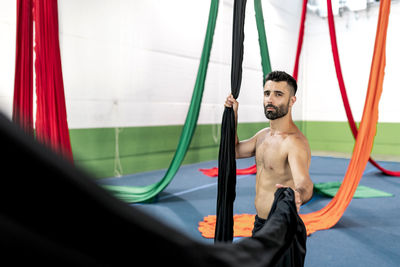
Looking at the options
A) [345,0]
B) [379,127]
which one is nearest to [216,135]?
[379,127]

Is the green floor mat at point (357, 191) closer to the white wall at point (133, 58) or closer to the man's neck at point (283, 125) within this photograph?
the man's neck at point (283, 125)

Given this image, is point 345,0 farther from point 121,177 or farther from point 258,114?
point 121,177

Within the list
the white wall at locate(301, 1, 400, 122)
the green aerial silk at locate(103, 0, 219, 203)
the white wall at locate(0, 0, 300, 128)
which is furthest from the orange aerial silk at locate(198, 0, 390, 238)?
the white wall at locate(301, 1, 400, 122)

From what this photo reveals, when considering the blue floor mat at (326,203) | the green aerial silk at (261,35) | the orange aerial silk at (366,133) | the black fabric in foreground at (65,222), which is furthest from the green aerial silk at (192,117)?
the black fabric in foreground at (65,222)

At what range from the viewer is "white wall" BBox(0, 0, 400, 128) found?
14.1ft

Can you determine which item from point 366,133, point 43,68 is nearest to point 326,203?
point 366,133

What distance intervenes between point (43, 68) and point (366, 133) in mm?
2701

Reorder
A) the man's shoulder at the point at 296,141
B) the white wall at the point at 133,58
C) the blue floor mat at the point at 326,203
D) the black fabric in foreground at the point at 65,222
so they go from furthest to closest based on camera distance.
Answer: the white wall at the point at 133,58 < the blue floor mat at the point at 326,203 < the man's shoulder at the point at 296,141 < the black fabric in foreground at the point at 65,222

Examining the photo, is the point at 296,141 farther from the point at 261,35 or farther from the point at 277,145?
the point at 261,35

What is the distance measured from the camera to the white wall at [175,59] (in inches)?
170

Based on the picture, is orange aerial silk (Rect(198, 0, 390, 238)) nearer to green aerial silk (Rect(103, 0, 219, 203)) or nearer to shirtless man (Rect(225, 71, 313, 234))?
green aerial silk (Rect(103, 0, 219, 203))

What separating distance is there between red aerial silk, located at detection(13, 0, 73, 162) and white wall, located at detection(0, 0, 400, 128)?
0.92 metres

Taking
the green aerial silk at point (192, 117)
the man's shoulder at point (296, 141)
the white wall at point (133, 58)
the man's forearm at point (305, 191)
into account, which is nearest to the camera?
the man's forearm at point (305, 191)

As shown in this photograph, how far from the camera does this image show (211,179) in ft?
15.8
